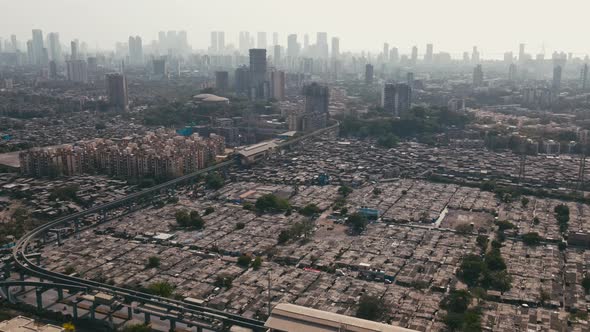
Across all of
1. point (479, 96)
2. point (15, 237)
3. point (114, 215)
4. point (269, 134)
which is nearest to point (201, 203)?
point (114, 215)

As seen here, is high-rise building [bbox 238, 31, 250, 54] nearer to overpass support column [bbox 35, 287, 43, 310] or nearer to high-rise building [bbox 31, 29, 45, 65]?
high-rise building [bbox 31, 29, 45, 65]

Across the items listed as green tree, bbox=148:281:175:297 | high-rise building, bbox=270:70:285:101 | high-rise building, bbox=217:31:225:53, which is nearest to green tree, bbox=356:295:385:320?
green tree, bbox=148:281:175:297

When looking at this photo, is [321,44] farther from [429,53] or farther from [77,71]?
[77,71]

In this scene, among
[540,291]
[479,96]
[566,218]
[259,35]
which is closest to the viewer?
[540,291]

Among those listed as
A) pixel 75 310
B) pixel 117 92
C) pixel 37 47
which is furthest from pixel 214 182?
pixel 37 47

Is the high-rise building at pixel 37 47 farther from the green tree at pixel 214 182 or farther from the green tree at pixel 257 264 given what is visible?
the green tree at pixel 257 264

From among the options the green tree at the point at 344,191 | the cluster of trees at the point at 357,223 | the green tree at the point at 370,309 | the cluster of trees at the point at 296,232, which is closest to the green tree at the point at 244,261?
the cluster of trees at the point at 296,232

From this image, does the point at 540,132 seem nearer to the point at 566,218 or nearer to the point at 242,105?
the point at 566,218
